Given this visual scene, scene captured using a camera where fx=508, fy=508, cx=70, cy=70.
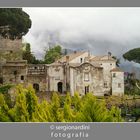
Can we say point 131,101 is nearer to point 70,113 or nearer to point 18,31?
point 70,113

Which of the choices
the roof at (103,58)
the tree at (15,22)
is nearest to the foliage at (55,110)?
the roof at (103,58)

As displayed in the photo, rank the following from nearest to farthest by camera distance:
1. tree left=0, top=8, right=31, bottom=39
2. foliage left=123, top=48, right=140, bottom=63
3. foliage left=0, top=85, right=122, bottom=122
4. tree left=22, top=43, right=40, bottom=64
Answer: foliage left=0, top=85, right=122, bottom=122 < tree left=0, top=8, right=31, bottom=39 < foliage left=123, top=48, right=140, bottom=63 < tree left=22, top=43, right=40, bottom=64

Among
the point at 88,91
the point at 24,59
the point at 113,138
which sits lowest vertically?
the point at 113,138

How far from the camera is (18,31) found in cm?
718

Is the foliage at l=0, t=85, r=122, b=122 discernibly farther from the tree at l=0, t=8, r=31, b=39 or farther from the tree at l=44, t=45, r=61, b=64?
the tree at l=0, t=8, r=31, b=39

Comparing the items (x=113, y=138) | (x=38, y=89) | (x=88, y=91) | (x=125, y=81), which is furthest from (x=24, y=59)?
(x=113, y=138)

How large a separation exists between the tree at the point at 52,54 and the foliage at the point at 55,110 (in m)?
0.54

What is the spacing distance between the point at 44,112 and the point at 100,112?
81 centimetres

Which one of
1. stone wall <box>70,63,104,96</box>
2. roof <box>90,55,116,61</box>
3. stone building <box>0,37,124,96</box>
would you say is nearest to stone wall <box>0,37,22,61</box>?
stone building <box>0,37,124,96</box>

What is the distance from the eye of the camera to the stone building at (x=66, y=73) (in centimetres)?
736

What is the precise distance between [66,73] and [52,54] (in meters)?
0.39

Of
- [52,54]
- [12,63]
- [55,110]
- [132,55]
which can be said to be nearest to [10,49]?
[12,63]

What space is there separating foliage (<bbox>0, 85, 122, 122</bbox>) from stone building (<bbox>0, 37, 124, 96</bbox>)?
0.83ft

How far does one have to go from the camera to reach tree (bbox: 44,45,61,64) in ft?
23.6
